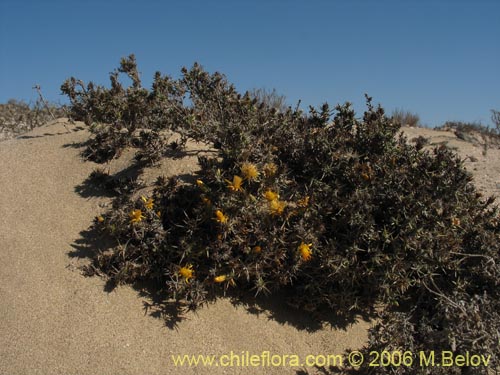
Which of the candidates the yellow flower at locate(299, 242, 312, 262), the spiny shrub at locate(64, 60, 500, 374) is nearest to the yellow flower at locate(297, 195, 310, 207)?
the spiny shrub at locate(64, 60, 500, 374)

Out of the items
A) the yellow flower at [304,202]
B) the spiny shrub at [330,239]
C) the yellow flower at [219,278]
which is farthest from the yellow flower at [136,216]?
the yellow flower at [304,202]

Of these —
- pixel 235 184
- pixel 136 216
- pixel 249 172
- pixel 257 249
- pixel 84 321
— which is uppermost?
pixel 249 172

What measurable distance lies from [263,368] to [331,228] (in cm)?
113

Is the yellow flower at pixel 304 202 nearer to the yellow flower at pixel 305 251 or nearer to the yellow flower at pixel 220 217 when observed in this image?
the yellow flower at pixel 305 251

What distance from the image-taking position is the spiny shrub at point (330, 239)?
3105 millimetres

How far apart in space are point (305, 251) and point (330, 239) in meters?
0.24

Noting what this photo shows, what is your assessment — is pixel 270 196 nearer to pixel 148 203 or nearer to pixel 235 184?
pixel 235 184

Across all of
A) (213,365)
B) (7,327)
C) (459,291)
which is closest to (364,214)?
(459,291)

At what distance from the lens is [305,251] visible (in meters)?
3.11

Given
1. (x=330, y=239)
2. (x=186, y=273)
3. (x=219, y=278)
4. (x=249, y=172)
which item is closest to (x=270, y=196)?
(x=249, y=172)

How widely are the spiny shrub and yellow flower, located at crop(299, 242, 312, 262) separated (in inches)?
0.6

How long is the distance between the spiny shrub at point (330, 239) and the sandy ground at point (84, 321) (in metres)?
0.18

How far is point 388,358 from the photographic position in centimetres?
288

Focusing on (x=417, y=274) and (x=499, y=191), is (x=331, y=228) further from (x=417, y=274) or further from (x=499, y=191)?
(x=499, y=191)
